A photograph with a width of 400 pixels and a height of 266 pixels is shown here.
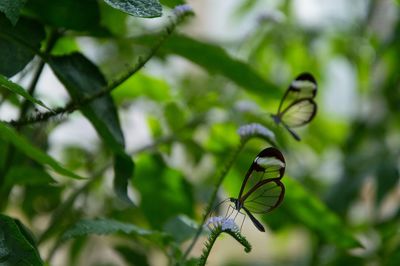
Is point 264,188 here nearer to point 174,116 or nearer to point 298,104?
point 298,104

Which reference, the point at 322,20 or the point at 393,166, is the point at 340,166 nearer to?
the point at 393,166

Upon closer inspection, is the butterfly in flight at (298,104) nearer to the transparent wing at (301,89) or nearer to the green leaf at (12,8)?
the transparent wing at (301,89)

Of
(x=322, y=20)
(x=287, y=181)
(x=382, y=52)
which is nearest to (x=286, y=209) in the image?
(x=287, y=181)

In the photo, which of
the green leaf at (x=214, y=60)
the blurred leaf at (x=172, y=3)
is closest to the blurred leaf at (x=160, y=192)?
the green leaf at (x=214, y=60)

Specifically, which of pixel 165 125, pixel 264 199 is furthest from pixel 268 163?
pixel 165 125

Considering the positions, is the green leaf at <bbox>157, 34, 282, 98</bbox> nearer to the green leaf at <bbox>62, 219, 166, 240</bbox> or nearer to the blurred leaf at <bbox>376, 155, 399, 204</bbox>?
the green leaf at <bbox>62, 219, 166, 240</bbox>

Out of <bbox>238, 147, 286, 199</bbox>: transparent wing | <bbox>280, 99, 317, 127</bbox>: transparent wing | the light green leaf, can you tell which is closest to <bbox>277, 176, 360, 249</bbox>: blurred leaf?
the light green leaf
